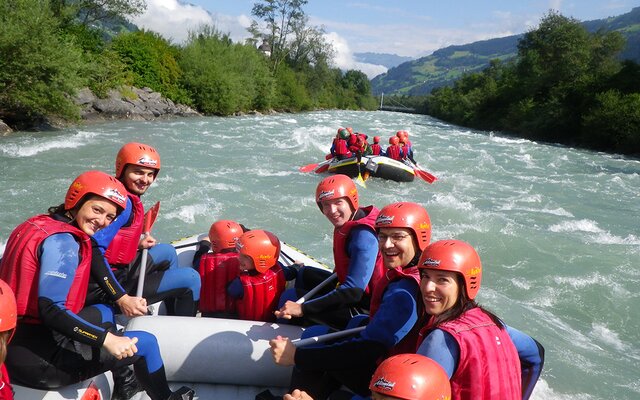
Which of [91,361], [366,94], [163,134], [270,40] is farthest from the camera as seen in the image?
[366,94]

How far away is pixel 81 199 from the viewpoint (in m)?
2.36

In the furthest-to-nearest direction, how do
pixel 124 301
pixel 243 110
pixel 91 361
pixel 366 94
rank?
pixel 366 94
pixel 243 110
pixel 124 301
pixel 91 361

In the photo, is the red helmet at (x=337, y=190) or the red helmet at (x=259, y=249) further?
the red helmet at (x=259, y=249)

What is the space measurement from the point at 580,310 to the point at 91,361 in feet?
17.4

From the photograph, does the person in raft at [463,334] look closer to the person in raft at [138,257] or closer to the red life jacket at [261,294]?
the red life jacket at [261,294]

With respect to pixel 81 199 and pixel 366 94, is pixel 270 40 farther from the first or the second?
pixel 81 199

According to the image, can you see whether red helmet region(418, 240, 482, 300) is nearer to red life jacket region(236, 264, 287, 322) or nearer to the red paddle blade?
red life jacket region(236, 264, 287, 322)

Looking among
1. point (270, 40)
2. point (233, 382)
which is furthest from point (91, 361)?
point (270, 40)

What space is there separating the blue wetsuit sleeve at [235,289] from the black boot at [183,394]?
79 cm

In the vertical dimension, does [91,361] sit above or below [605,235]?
above

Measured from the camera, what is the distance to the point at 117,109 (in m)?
22.8

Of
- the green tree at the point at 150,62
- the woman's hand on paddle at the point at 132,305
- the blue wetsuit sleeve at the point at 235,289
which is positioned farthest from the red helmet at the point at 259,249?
the green tree at the point at 150,62

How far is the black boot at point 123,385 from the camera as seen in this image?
8.79ft

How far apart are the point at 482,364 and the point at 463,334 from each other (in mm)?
120
